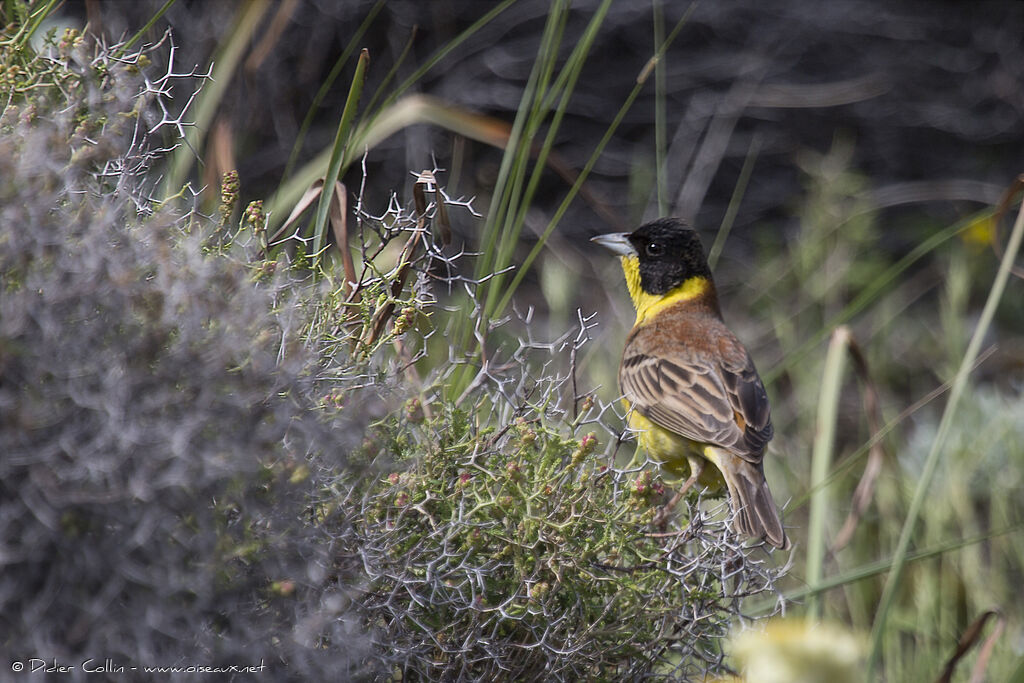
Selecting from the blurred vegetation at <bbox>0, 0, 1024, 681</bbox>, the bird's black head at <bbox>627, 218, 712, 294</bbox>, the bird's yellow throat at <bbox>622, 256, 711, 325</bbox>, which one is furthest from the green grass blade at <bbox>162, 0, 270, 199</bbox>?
the bird's yellow throat at <bbox>622, 256, 711, 325</bbox>

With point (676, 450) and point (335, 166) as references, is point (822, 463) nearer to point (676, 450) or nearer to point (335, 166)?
point (676, 450)

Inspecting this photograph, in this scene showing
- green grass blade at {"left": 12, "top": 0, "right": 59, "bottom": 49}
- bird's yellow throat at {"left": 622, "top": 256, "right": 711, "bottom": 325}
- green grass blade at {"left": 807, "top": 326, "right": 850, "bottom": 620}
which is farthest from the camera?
bird's yellow throat at {"left": 622, "top": 256, "right": 711, "bottom": 325}

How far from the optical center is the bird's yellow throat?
418 cm

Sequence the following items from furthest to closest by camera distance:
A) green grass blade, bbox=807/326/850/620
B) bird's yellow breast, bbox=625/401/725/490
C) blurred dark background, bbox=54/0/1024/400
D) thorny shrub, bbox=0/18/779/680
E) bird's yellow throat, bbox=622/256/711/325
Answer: blurred dark background, bbox=54/0/1024/400, bird's yellow throat, bbox=622/256/711/325, bird's yellow breast, bbox=625/401/725/490, green grass blade, bbox=807/326/850/620, thorny shrub, bbox=0/18/779/680

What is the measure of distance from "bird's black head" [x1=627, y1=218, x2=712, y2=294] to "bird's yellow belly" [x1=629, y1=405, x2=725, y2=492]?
0.77 metres

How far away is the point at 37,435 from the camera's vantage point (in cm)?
134

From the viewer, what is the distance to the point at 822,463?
116 inches

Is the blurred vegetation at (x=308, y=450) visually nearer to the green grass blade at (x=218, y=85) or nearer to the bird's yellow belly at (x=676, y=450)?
the green grass blade at (x=218, y=85)

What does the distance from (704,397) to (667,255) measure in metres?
0.74

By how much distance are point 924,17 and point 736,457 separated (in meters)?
5.52

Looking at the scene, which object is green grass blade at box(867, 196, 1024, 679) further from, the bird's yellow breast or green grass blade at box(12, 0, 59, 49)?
green grass blade at box(12, 0, 59, 49)

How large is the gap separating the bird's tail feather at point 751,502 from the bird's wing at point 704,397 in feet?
0.15

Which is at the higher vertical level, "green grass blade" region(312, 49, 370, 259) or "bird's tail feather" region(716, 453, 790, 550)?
"green grass blade" region(312, 49, 370, 259)

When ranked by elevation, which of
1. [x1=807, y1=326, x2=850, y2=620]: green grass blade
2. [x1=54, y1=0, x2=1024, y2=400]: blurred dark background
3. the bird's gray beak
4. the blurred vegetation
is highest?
the blurred vegetation
